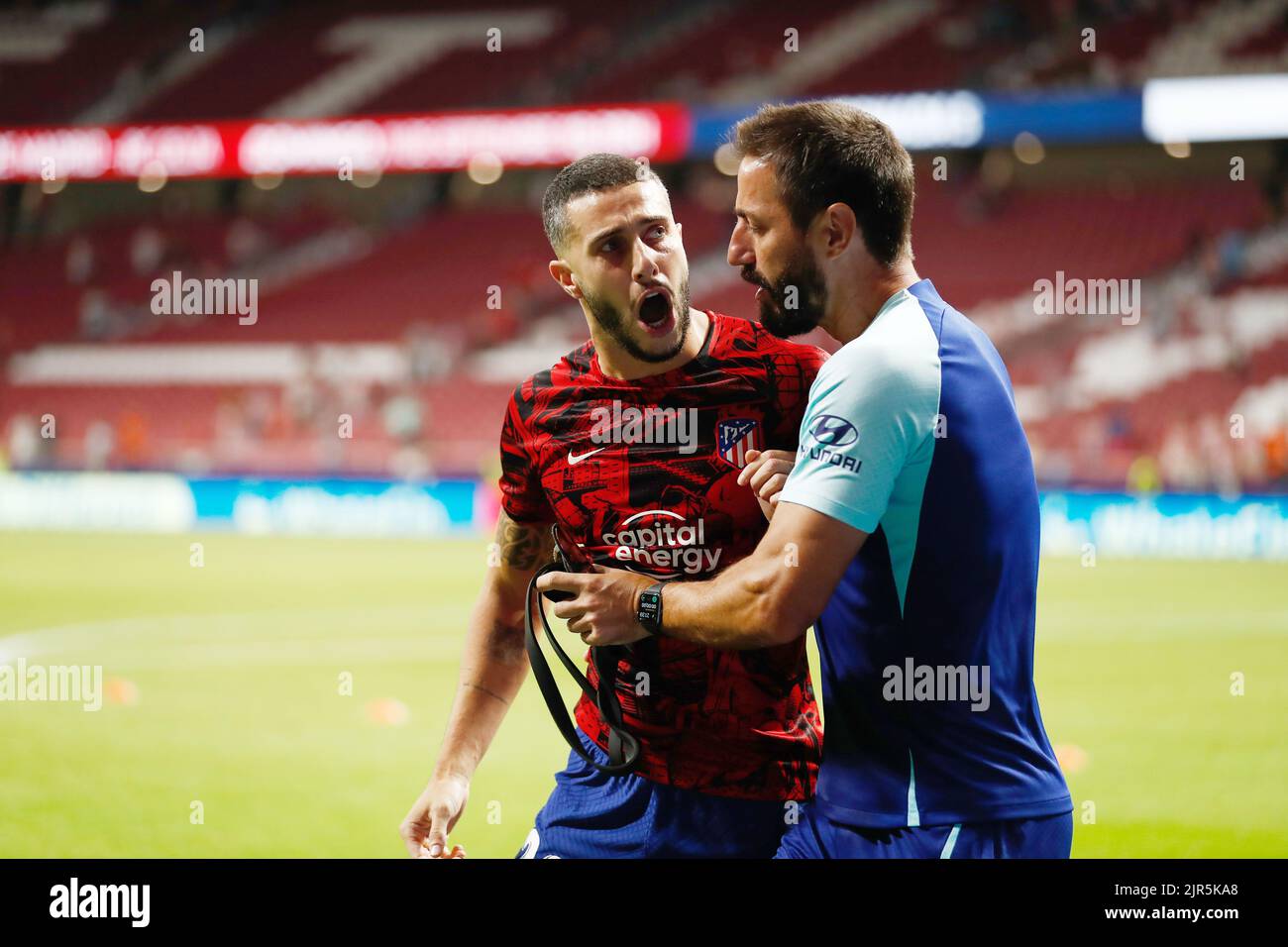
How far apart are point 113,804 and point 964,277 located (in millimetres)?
22722

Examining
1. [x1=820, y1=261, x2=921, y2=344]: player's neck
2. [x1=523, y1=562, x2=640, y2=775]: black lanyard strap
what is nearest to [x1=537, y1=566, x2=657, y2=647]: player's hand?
[x1=523, y1=562, x2=640, y2=775]: black lanyard strap

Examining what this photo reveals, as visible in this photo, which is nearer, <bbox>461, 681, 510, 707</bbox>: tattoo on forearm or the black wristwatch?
the black wristwatch

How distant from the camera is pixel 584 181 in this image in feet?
11.6

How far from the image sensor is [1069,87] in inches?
924

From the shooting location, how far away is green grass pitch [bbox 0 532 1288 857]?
664 centimetres

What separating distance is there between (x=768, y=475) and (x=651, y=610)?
376 mm

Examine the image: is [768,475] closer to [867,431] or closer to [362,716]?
[867,431]

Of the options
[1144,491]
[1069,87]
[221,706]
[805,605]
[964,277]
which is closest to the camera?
[805,605]

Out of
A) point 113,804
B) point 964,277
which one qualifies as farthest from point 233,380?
point 113,804

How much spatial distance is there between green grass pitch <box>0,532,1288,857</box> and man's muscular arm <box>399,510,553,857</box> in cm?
267

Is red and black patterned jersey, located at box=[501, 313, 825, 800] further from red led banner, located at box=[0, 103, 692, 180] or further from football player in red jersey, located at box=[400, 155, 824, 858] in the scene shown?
red led banner, located at box=[0, 103, 692, 180]

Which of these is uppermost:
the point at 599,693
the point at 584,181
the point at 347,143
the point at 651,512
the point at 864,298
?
the point at 347,143

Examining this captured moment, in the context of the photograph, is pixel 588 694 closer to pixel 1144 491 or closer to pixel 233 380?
pixel 1144 491

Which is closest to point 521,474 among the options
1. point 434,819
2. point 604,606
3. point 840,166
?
point 604,606
